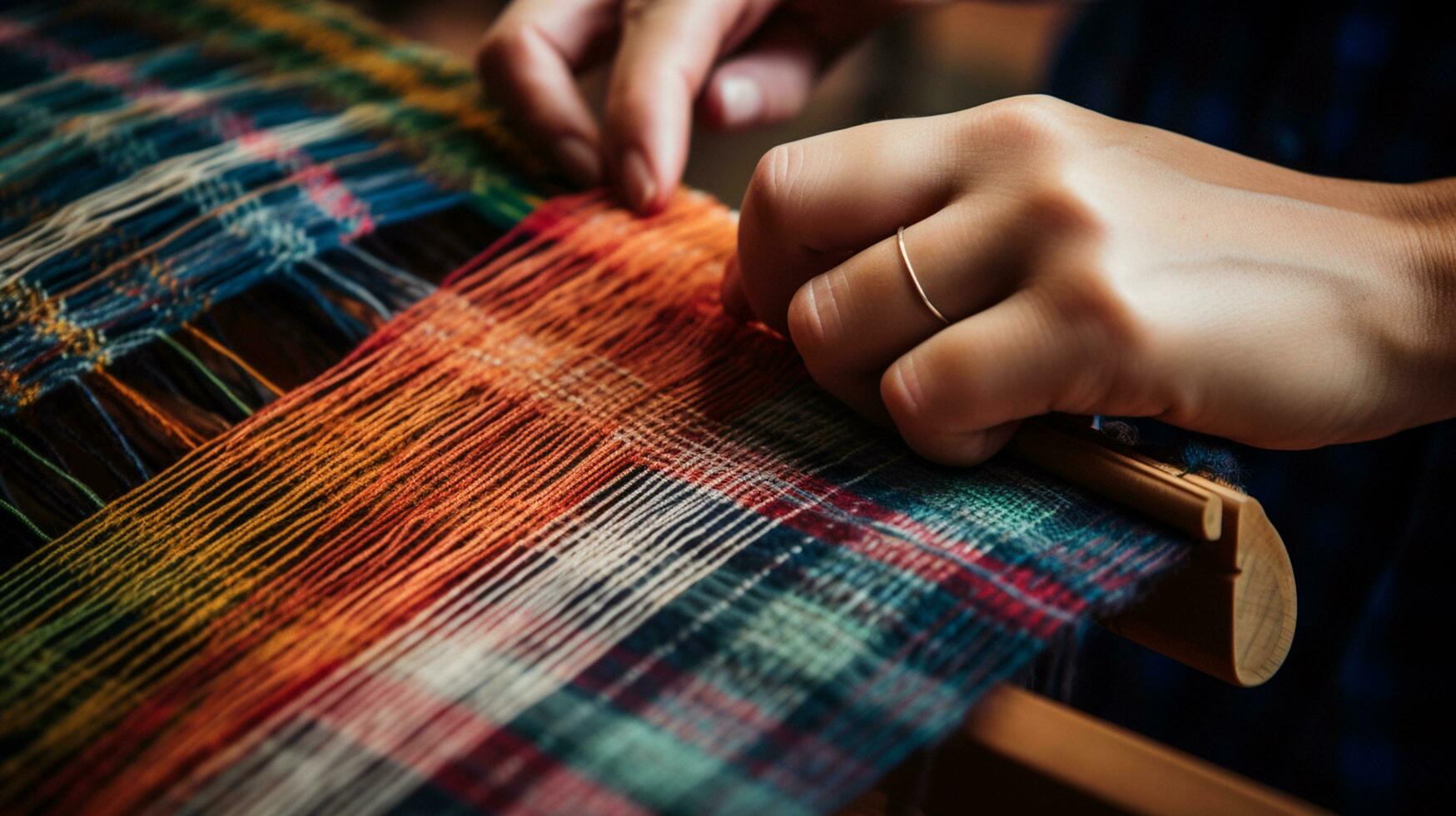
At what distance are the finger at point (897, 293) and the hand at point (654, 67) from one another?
0.30 metres

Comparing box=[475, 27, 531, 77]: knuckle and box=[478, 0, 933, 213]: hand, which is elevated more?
box=[475, 27, 531, 77]: knuckle

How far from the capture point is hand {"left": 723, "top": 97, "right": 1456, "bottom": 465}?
0.53m

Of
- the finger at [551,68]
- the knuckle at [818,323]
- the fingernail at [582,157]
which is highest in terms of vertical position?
the finger at [551,68]

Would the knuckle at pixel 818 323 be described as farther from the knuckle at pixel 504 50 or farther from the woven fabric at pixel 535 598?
the knuckle at pixel 504 50

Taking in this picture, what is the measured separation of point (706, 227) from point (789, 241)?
0.24 m

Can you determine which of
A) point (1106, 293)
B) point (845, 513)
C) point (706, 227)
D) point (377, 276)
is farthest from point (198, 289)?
point (1106, 293)

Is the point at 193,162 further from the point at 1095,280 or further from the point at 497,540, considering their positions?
the point at 1095,280

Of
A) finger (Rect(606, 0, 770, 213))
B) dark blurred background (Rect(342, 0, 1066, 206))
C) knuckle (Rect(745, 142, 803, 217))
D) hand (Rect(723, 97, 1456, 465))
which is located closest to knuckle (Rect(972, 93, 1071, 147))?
hand (Rect(723, 97, 1456, 465))

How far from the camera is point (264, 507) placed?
0.60 meters

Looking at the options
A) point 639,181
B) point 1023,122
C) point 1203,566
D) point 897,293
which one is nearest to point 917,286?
point 897,293

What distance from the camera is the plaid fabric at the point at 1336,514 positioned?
37.1 inches

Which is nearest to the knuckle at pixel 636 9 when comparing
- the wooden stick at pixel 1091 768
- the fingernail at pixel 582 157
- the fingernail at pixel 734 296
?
the fingernail at pixel 582 157

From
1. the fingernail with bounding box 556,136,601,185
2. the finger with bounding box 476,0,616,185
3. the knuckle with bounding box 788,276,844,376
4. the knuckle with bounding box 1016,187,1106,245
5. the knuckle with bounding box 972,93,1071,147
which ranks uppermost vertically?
the finger with bounding box 476,0,616,185

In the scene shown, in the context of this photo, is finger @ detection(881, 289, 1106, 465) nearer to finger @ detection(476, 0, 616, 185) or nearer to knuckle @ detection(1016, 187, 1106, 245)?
knuckle @ detection(1016, 187, 1106, 245)
